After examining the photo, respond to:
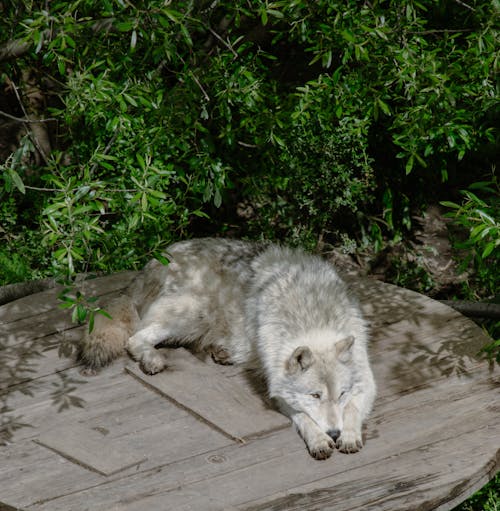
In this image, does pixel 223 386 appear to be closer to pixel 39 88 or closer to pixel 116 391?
pixel 116 391

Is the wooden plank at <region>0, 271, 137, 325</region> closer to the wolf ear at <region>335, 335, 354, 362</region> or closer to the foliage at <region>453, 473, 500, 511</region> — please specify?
the wolf ear at <region>335, 335, 354, 362</region>

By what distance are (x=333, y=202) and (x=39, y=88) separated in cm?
292

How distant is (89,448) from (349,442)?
1.28 m

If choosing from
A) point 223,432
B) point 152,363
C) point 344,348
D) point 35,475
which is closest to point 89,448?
point 35,475

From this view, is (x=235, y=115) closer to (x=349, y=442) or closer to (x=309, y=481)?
(x=349, y=442)

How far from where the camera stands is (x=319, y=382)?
431cm

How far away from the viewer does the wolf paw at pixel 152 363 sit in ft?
15.5

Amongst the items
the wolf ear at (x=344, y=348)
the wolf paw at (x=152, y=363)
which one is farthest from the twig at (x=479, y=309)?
the wolf paw at (x=152, y=363)

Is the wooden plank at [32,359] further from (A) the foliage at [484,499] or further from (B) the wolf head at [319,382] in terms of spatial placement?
(A) the foliage at [484,499]

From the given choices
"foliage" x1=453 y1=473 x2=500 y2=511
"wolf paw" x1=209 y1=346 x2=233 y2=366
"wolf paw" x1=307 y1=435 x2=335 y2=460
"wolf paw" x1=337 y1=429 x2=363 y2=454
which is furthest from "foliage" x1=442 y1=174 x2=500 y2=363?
"wolf paw" x1=209 y1=346 x2=233 y2=366

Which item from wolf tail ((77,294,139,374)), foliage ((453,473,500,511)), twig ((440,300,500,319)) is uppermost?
wolf tail ((77,294,139,374))

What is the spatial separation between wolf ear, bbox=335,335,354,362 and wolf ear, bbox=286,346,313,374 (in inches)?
6.3

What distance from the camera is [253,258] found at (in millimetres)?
5406

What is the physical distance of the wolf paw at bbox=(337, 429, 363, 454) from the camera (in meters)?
4.03
